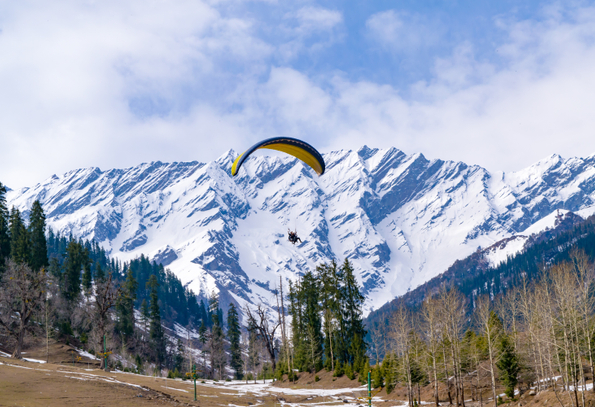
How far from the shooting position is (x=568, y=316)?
34812 mm

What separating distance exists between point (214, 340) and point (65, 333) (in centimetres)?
2821

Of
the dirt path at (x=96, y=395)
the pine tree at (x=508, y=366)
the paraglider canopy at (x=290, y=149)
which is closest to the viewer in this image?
the dirt path at (x=96, y=395)

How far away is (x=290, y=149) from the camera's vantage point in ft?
143

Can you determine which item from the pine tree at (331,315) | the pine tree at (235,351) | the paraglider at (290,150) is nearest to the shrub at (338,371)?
the pine tree at (331,315)

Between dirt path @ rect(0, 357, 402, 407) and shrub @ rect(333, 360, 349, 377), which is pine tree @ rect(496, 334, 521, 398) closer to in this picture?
dirt path @ rect(0, 357, 402, 407)

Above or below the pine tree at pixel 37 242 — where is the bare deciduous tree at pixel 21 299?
below

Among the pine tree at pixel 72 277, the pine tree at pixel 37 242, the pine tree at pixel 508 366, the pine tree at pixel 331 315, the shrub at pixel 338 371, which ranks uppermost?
the pine tree at pixel 37 242

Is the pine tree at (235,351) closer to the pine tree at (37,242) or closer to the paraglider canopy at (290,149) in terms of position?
the pine tree at (37,242)

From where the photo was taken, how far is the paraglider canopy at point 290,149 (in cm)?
3853

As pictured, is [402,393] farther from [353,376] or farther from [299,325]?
[299,325]

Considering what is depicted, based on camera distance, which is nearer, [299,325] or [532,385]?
[532,385]

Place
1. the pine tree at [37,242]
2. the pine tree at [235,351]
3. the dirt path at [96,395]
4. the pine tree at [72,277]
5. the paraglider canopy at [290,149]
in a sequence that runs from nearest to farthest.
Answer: the dirt path at [96,395], the paraglider canopy at [290,149], the pine tree at [37,242], the pine tree at [72,277], the pine tree at [235,351]

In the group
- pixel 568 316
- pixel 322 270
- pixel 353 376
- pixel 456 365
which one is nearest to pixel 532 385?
pixel 456 365

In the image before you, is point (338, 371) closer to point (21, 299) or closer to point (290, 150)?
point (290, 150)
